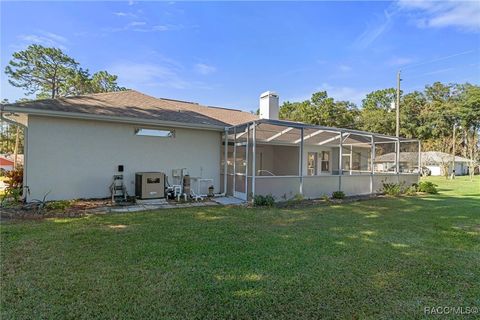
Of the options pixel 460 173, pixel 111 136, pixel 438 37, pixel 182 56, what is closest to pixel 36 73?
pixel 182 56

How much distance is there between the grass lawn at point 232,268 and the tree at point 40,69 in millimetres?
23714

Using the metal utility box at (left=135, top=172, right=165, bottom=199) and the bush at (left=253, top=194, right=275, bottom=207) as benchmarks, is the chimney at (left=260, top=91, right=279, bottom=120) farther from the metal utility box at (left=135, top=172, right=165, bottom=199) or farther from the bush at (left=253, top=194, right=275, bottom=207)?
the metal utility box at (left=135, top=172, right=165, bottom=199)

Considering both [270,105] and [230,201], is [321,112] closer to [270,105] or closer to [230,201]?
[270,105]

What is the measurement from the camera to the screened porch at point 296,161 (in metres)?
9.58

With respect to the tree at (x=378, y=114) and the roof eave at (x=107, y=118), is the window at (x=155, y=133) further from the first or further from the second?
the tree at (x=378, y=114)

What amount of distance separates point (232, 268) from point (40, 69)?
28444 millimetres

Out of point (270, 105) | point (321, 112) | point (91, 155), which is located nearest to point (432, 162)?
point (321, 112)

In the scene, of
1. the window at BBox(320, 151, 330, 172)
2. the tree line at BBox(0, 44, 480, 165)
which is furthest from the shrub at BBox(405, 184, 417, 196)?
the tree line at BBox(0, 44, 480, 165)

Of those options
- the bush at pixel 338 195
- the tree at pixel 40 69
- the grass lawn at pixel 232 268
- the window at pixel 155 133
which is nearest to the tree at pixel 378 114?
the bush at pixel 338 195

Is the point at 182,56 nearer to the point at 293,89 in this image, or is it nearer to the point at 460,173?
the point at 293,89

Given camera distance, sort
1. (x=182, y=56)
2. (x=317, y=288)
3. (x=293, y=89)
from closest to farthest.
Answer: (x=317, y=288)
(x=182, y=56)
(x=293, y=89)

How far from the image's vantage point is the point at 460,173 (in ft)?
116

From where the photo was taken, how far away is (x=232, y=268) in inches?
145

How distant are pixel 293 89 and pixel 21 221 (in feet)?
81.6
